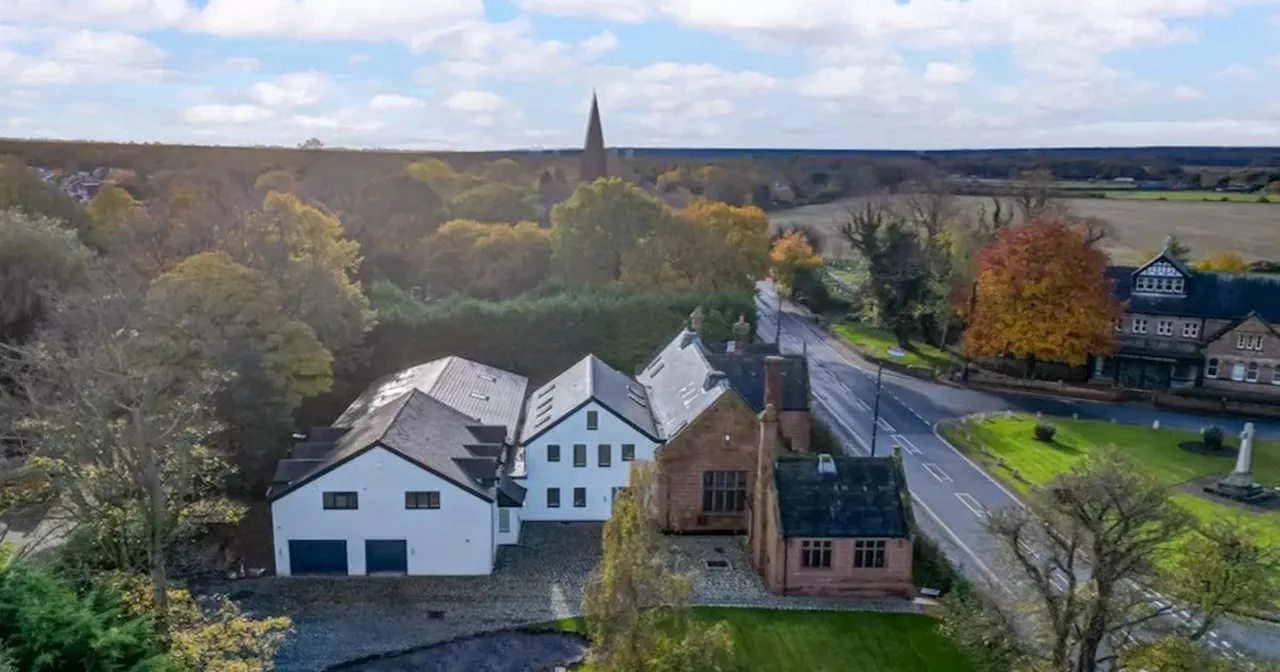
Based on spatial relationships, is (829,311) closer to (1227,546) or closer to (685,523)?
(685,523)

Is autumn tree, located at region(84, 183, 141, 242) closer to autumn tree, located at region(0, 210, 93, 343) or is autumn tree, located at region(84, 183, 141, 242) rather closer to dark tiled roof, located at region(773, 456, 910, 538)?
autumn tree, located at region(0, 210, 93, 343)

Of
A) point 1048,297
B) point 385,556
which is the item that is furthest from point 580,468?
point 1048,297

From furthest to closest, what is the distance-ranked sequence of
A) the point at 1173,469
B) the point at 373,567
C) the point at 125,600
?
the point at 1173,469 < the point at 373,567 < the point at 125,600

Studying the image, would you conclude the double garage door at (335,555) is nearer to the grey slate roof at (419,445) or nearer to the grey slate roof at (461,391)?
the grey slate roof at (419,445)

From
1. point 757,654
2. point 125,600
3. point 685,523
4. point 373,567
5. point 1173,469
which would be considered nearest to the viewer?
point 125,600

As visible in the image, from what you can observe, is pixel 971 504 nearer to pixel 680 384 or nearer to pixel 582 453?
pixel 680 384

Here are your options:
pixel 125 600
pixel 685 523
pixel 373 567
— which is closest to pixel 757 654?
pixel 685 523

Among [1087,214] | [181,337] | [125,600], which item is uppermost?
[1087,214]
